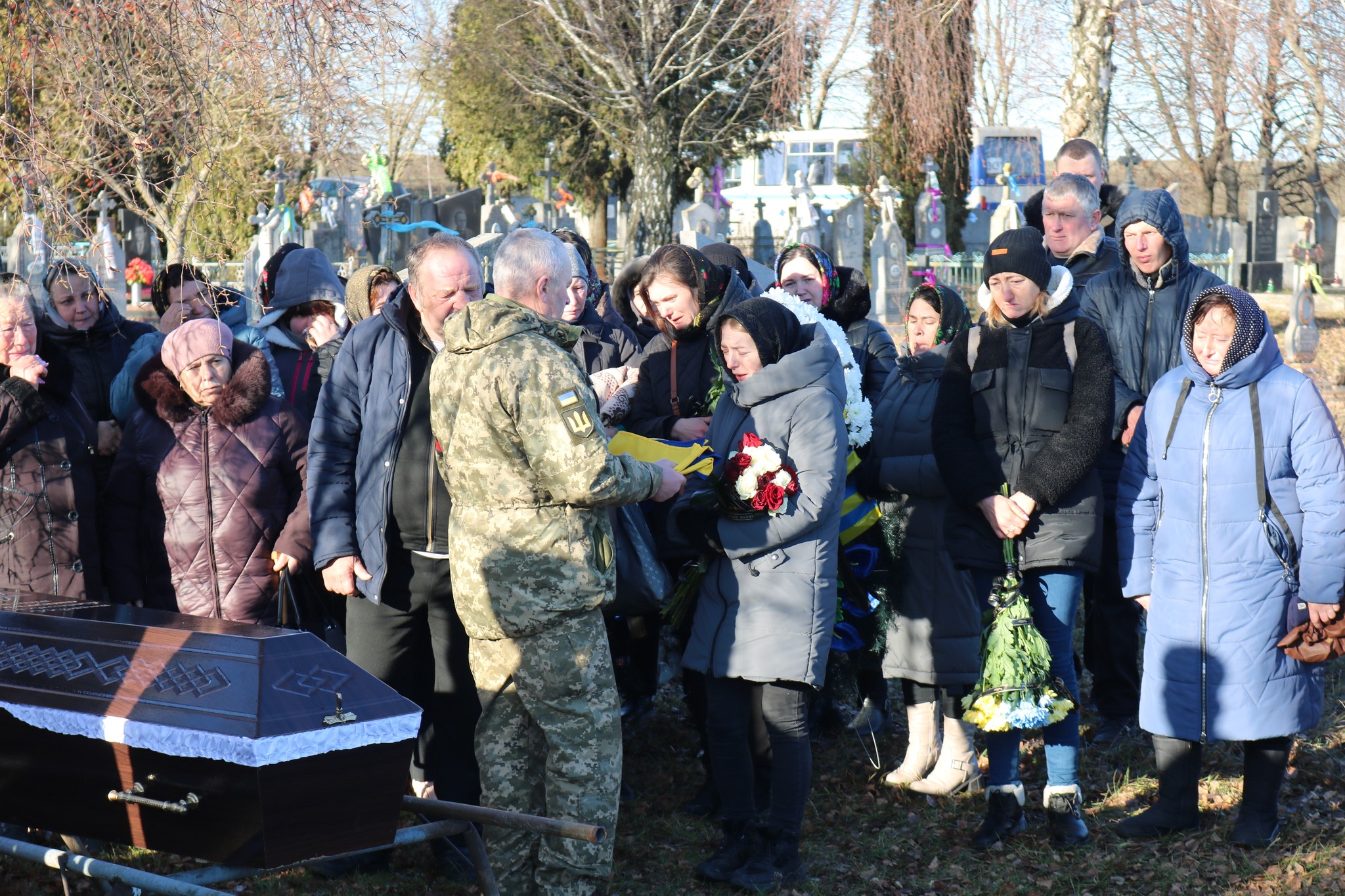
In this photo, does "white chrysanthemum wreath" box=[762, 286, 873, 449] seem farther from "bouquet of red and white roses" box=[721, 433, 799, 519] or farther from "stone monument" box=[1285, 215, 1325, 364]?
"stone monument" box=[1285, 215, 1325, 364]

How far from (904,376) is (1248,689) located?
1540 millimetres

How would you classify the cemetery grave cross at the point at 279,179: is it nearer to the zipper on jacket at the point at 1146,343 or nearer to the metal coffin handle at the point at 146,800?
the zipper on jacket at the point at 1146,343

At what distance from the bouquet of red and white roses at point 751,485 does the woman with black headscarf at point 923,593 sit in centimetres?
81

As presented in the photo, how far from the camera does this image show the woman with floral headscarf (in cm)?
460

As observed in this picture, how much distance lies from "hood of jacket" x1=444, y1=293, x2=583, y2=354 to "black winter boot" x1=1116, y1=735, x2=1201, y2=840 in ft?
7.70

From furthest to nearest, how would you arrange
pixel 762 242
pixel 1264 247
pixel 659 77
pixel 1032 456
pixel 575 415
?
pixel 1264 247
pixel 762 242
pixel 659 77
pixel 1032 456
pixel 575 415

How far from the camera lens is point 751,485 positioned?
3.52 meters

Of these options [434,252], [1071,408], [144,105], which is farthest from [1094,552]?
[144,105]

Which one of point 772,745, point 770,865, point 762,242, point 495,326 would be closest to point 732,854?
point 770,865

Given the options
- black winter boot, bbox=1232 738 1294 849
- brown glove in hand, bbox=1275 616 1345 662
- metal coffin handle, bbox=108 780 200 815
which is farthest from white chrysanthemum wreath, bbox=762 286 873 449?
metal coffin handle, bbox=108 780 200 815

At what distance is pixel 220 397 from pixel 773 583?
192 centimetres

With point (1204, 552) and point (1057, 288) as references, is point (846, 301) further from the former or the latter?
point (1204, 552)

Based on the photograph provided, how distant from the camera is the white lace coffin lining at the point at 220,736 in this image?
265 cm

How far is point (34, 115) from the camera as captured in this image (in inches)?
163
